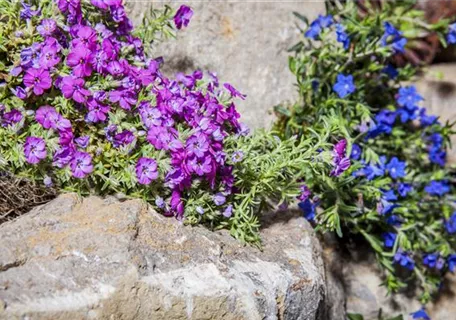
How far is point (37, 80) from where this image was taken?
2494mm

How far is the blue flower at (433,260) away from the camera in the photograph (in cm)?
362

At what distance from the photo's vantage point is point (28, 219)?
2.40 m

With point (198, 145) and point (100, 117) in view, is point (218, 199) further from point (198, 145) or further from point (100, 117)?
point (100, 117)

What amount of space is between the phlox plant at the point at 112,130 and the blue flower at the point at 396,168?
941 millimetres

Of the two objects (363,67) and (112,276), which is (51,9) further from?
(363,67)

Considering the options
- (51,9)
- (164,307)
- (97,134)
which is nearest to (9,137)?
(97,134)

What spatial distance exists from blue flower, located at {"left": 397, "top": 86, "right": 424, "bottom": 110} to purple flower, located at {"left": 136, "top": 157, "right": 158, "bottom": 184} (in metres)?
1.91

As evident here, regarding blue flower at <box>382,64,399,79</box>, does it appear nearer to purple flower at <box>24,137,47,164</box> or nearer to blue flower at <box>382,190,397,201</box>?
blue flower at <box>382,190,397,201</box>

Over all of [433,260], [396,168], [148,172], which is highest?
[148,172]

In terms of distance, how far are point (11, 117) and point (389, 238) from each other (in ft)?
6.92

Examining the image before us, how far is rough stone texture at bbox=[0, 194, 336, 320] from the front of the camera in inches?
84.4

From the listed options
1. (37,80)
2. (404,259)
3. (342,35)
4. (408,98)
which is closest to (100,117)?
(37,80)

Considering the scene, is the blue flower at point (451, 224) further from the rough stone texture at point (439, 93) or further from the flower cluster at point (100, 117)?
the flower cluster at point (100, 117)

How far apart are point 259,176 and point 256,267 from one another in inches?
15.6
